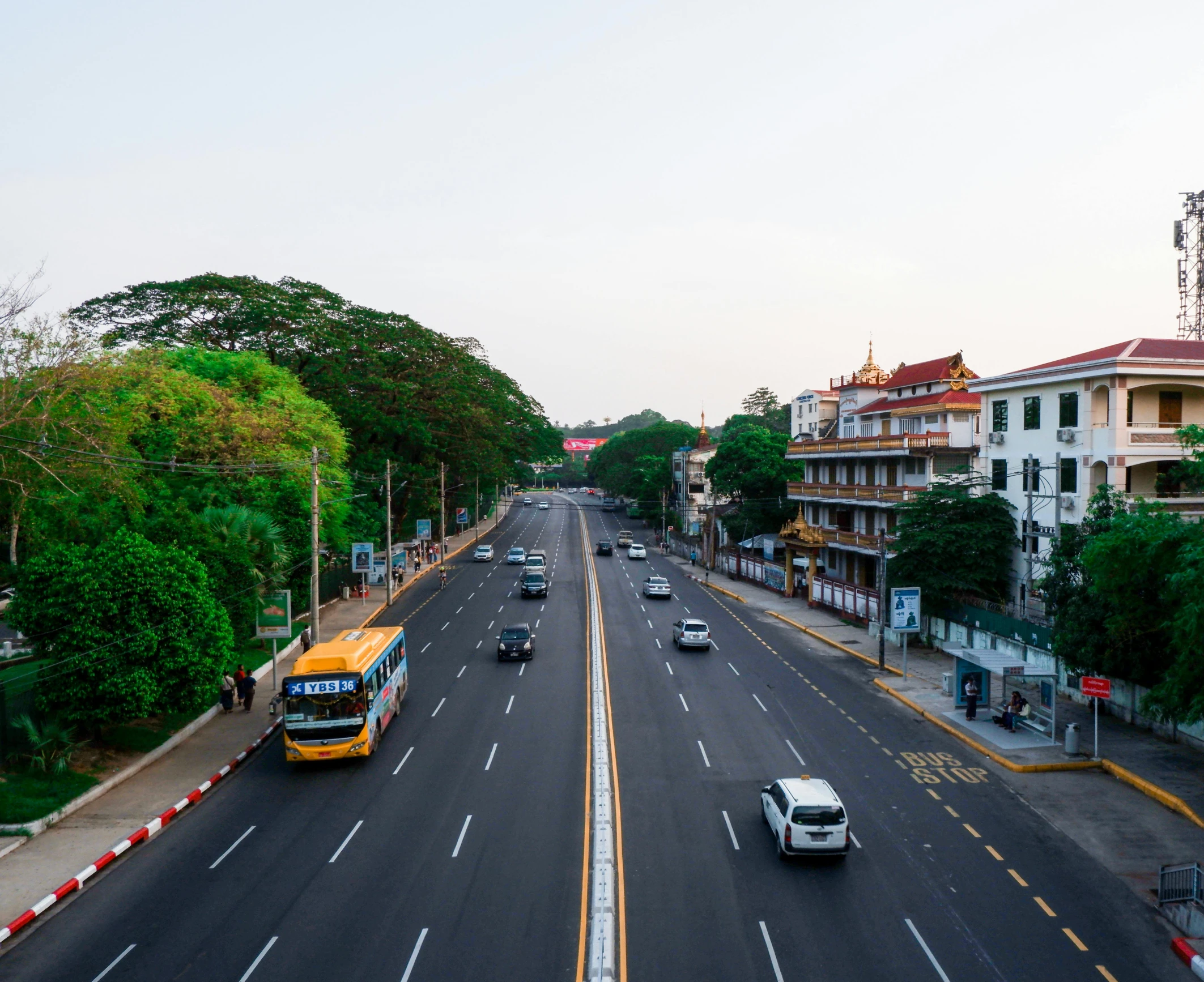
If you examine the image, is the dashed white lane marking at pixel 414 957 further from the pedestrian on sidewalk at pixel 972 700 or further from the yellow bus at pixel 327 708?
the pedestrian on sidewalk at pixel 972 700

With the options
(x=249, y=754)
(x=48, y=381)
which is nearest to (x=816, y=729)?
(x=249, y=754)

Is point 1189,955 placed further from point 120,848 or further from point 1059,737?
point 120,848

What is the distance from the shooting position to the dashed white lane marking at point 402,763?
76.8 ft

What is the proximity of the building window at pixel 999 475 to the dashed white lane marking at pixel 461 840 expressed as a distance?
108 feet

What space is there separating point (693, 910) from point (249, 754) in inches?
630

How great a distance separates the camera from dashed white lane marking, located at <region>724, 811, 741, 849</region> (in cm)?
1841

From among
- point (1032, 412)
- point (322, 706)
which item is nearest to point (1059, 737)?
point (1032, 412)

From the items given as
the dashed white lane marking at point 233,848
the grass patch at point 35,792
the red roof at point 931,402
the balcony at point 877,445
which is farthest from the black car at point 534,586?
the dashed white lane marking at point 233,848

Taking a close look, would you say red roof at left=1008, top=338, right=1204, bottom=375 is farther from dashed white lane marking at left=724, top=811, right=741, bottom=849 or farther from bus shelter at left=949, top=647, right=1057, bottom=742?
dashed white lane marking at left=724, top=811, right=741, bottom=849

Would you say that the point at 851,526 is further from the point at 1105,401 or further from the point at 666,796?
the point at 666,796

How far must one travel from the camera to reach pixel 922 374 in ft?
204

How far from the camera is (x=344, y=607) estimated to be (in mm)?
52062

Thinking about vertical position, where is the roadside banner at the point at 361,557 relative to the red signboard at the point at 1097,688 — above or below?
above

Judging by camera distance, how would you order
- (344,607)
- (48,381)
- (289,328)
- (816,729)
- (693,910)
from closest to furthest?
(693,910) → (48,381) → (816,729) → (344,607) → (289,328)
